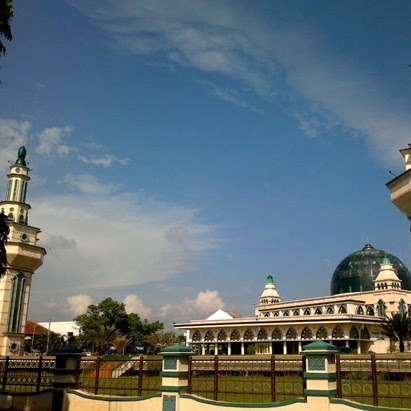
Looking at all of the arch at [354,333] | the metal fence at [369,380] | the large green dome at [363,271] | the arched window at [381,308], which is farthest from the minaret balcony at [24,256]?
the large green dome at [363,271]

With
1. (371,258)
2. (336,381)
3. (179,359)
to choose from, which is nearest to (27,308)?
(179,359)

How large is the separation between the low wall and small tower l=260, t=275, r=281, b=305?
201 feet

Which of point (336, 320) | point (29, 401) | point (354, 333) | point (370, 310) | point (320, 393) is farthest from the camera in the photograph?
point (370, 310)

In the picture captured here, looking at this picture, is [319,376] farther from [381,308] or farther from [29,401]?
[381,308]

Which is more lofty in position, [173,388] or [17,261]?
[17,261]

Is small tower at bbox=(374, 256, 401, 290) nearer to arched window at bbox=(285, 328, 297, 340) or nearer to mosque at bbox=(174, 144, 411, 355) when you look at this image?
mosque at bbox=(174, 144, 411, 355)

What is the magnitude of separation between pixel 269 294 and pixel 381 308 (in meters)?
23.5

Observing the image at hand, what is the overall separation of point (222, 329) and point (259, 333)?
480 cm

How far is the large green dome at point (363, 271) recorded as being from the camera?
60.3 metres

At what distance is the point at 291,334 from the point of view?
49.3 metres

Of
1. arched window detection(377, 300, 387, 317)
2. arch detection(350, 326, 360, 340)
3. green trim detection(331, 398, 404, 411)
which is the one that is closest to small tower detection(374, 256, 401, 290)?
arched window detection(377, 300, 387, 317)

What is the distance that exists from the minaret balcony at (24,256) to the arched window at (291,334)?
2818 cm

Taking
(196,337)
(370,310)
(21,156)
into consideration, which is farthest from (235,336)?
(21,156)

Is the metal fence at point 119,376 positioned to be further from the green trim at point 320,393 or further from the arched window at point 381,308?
the arched window at point 381,308
